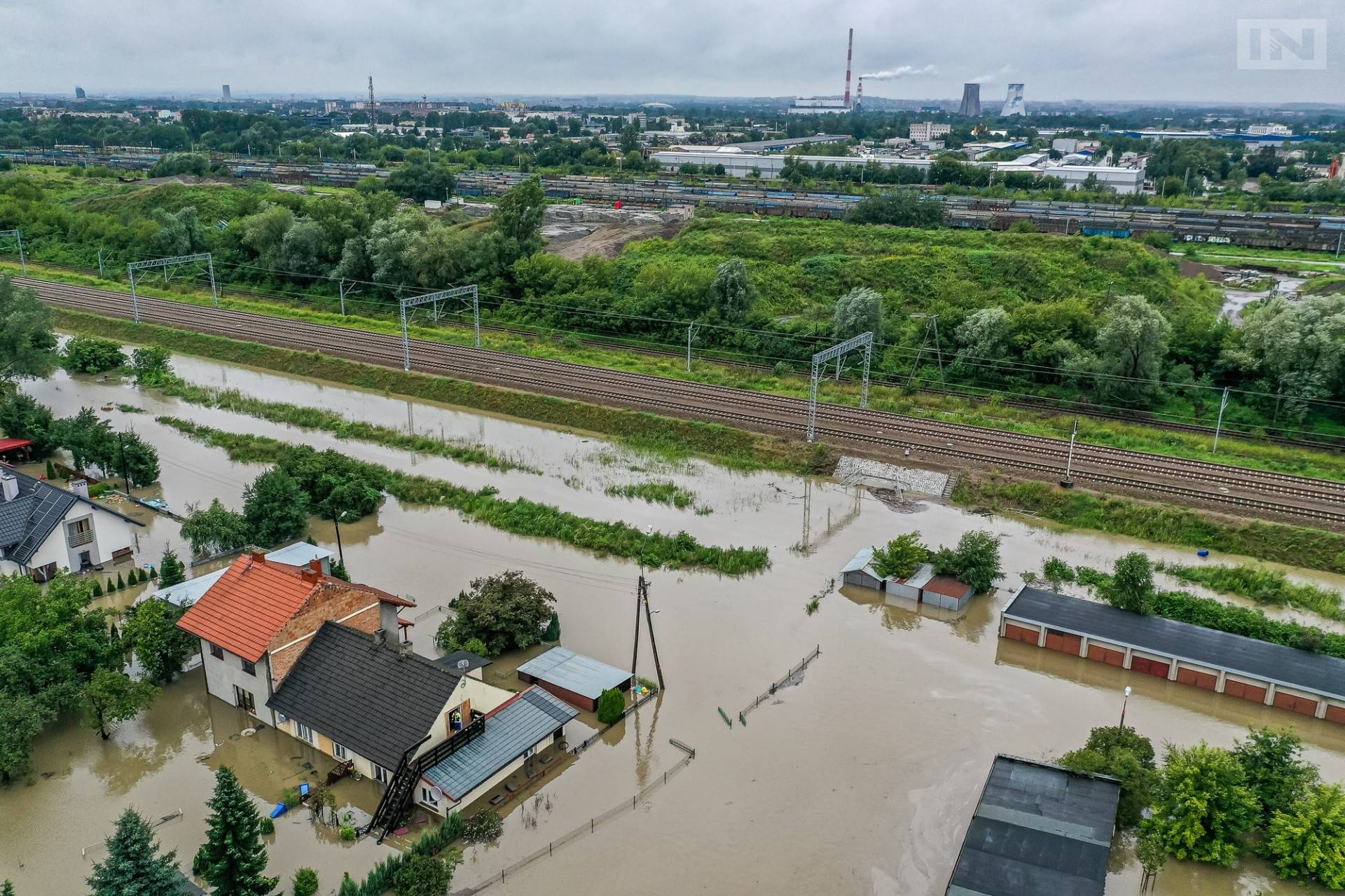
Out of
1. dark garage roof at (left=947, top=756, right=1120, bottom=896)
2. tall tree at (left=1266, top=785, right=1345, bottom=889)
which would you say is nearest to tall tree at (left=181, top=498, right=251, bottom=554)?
dark garage roof at (left=947, top=756, right=1120, bottom=896)

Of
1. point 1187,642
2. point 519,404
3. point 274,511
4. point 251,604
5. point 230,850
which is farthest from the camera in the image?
point 519,404

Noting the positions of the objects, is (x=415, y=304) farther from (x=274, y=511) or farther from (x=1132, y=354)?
(x=1132, y=354)

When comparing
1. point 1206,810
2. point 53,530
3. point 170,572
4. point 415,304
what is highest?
point 415,304

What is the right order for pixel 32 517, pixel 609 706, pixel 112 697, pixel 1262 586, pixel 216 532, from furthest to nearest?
pixel 216 532 < pixel 1262 586 < pixel 32 517 < pixel 609 706 < pixel 112 697

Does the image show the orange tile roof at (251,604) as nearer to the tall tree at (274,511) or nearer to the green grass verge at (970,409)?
the tall tree at (274,511)

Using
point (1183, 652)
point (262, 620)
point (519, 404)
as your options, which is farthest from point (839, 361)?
point (262, 620)

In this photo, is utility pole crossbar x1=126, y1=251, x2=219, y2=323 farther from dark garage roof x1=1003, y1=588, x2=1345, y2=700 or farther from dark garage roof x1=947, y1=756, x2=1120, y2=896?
dark garage roof x1=947, y1=756, x2=1120, y2=896
